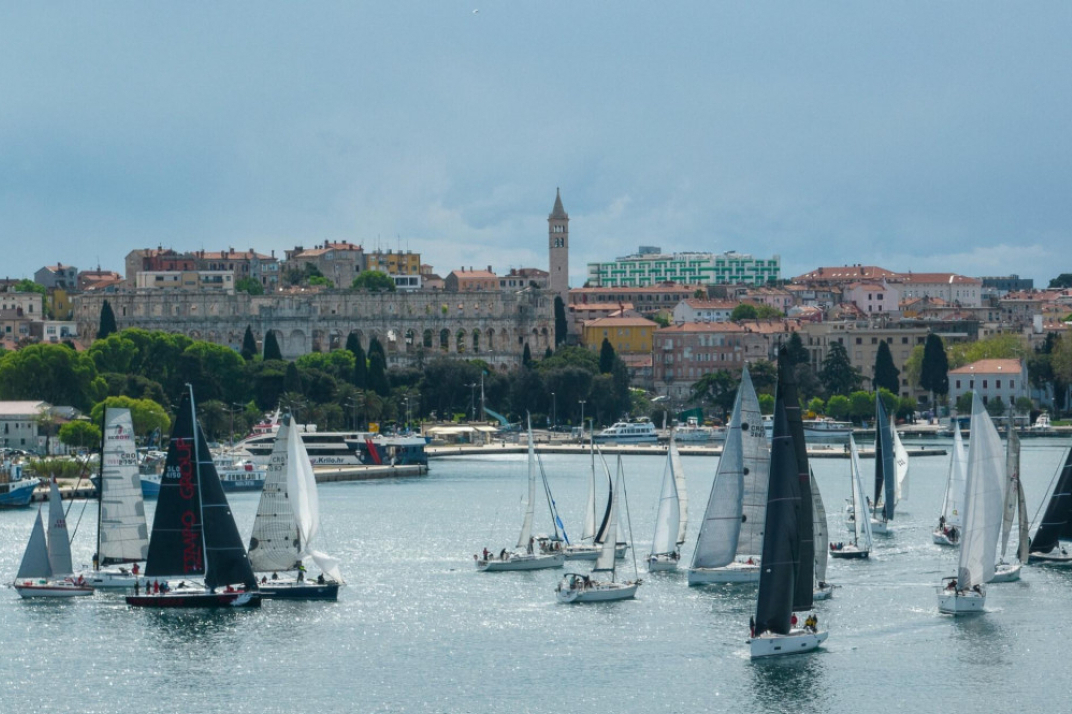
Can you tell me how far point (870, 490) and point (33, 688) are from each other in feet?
119

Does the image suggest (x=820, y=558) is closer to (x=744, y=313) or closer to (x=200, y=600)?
(x=200, y=600)

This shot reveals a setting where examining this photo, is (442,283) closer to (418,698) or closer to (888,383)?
(888,383)

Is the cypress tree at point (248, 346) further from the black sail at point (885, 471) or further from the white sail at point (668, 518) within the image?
the white sail at point (668, 518)

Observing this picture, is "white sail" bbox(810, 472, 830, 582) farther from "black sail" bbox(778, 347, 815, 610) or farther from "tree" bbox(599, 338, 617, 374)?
"tree" bbox(599, 338, 617, 374)

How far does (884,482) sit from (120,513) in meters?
20.4

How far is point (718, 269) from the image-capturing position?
19075 centimetres

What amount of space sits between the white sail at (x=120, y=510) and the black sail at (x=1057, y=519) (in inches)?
712

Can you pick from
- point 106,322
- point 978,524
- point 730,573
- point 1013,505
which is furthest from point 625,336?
point 978,524

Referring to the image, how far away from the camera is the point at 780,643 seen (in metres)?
34.1

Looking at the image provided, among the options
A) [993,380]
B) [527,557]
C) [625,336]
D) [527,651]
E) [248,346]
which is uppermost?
[625,336]

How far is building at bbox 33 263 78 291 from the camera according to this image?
162 meters

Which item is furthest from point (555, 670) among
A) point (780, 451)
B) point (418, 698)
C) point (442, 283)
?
point (442, 283)

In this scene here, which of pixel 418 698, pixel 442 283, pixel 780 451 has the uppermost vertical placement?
pixel 442 283

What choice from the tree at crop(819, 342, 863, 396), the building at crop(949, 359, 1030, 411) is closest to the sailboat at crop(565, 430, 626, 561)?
the building at crop(949, 359, 1030, 411)
